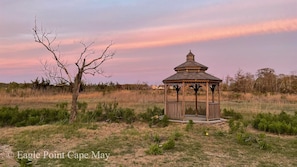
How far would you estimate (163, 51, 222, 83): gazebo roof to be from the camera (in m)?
10.6

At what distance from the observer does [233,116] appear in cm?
1150

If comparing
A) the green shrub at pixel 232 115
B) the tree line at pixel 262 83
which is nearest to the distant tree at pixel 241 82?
the tree line at pixel 262 83

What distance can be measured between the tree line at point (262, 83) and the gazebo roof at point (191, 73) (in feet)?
68.1

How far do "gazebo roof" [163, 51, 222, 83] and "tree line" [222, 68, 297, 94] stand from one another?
20758 mm

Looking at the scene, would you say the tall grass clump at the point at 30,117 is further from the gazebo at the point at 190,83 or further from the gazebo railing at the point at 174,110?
the gazebo at the point at 190,83

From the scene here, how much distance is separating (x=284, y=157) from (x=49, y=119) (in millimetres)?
8158

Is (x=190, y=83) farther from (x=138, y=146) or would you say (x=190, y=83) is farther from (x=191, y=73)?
(x=138, y=146)

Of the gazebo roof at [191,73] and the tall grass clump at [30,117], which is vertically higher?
the gazebo roof at [191,73]

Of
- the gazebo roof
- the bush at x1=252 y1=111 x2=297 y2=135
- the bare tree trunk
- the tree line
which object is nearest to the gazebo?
the gazebo roof

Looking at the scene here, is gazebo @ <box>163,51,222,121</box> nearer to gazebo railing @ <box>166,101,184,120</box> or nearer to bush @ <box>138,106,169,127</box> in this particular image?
gazebo railing @ <box>166,101,184,120</box>

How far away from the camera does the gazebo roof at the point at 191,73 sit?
10.6 meters

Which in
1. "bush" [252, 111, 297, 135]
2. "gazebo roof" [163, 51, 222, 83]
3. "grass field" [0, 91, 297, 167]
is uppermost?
"gazebo roof" [163, 51, 222, 83]

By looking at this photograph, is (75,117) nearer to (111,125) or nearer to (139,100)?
(111,125)

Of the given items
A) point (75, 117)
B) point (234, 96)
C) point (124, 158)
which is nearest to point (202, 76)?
point (75, 117)
